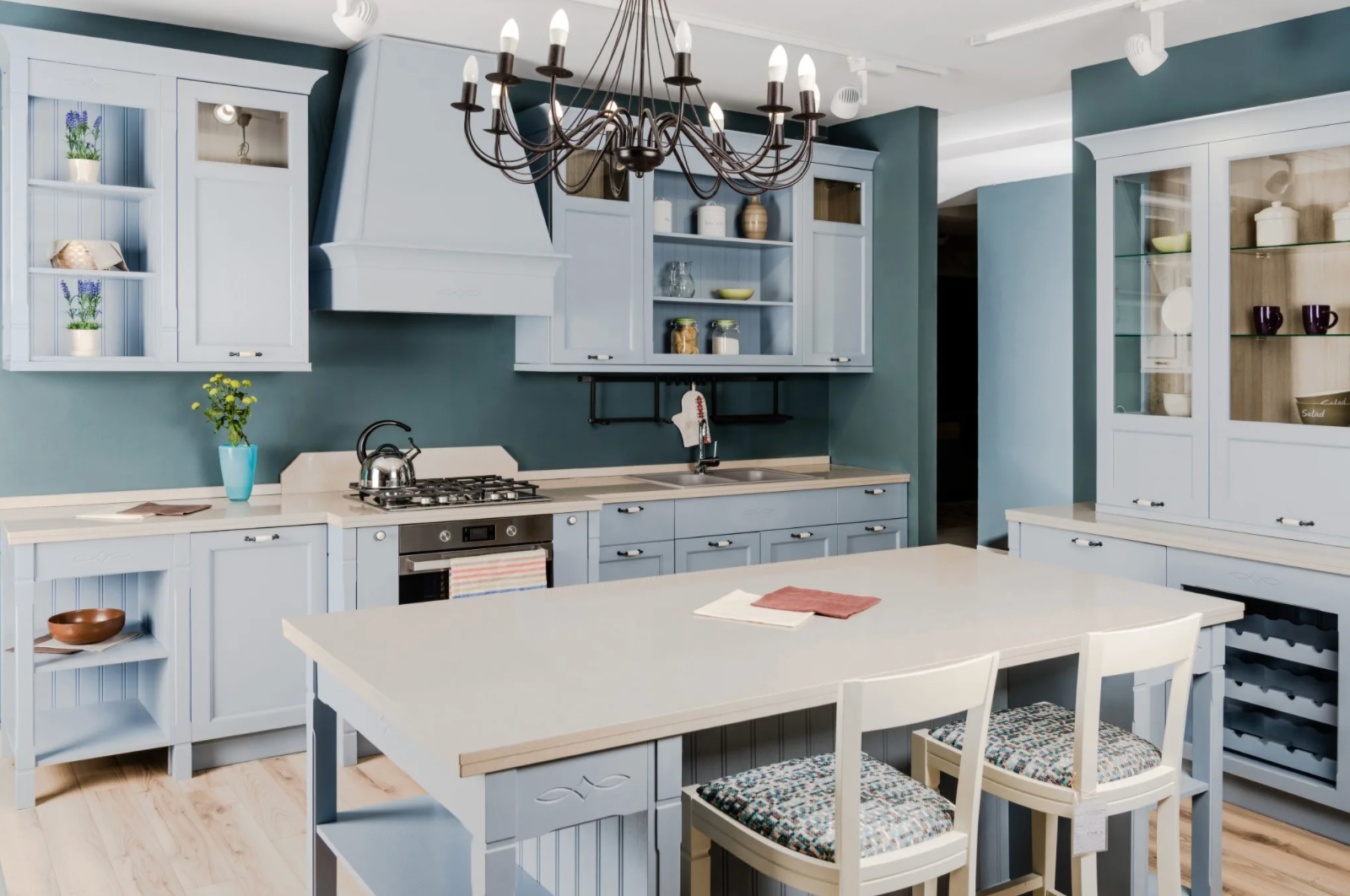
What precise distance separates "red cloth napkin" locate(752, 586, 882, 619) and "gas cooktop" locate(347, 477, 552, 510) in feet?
6.07

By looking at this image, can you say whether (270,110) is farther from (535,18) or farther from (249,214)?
(535,18)

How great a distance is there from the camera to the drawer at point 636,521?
466 cm

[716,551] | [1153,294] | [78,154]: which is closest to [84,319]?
[78,154]

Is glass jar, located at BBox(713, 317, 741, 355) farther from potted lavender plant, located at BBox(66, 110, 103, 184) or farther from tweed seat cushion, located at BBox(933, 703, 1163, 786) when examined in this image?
tweed seat cushion, located at BBox(933, 703, 1163, 786)

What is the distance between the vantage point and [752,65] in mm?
4746

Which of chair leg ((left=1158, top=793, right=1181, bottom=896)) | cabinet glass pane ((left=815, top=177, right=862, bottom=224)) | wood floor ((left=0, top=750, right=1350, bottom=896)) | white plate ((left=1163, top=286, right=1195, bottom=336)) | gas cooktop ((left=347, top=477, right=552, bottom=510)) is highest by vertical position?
cabinet glass pane ((left=815, top=177, right=862, bottom=224))

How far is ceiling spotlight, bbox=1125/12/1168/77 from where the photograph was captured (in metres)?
3.81

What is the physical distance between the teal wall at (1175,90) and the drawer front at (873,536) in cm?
98

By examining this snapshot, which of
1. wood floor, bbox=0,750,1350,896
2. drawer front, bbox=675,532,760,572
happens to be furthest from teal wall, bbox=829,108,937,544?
wood floor, bbox=0,750,1350,896

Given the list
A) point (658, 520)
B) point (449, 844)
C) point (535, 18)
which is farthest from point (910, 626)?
point (535, 18)

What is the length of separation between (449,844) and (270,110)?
116 inches

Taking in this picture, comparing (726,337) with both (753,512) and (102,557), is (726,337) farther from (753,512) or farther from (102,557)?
(102,557)

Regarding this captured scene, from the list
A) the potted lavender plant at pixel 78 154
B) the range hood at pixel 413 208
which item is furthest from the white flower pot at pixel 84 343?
the range hood at pixel 413 208

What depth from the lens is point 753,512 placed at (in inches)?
200
